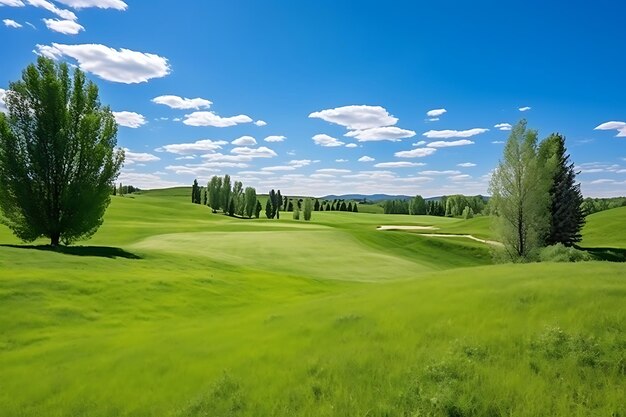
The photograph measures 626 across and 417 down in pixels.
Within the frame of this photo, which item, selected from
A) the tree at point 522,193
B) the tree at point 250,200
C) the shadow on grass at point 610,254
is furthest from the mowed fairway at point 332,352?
the tree at point 250,200

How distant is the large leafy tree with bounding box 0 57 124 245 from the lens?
116 feet

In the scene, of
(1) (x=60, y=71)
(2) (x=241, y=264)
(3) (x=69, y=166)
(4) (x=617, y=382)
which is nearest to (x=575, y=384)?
(4) (x=617, y=382)

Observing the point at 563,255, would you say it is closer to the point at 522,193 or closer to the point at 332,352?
the point at 522,193

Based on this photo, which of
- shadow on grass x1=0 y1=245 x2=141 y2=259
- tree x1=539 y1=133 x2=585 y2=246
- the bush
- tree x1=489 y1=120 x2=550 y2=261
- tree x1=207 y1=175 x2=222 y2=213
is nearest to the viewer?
the bush

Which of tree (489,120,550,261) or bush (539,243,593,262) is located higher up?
tree (489,120,550,261)

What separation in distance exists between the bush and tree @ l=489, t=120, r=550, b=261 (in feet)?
12.4

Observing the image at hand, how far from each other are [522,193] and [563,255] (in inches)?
346

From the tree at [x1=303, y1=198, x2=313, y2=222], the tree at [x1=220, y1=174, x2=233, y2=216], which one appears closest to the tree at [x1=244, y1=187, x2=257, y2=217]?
the tree at [x1=220, y1=174, x2=233, y2=216]

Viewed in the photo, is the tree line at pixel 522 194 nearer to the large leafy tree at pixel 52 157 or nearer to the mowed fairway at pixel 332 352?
the mowed fairway at pixel 332 352

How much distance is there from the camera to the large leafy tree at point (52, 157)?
35.5 m

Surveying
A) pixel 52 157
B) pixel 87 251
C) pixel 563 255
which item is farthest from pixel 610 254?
pixel 52 157

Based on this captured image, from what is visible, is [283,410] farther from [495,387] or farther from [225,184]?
[225,184]

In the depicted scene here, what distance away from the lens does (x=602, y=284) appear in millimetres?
13000

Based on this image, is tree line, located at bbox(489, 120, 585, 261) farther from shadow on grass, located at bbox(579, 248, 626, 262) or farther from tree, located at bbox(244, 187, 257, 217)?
tree, located at bbox(244, 187, 257, 217)
